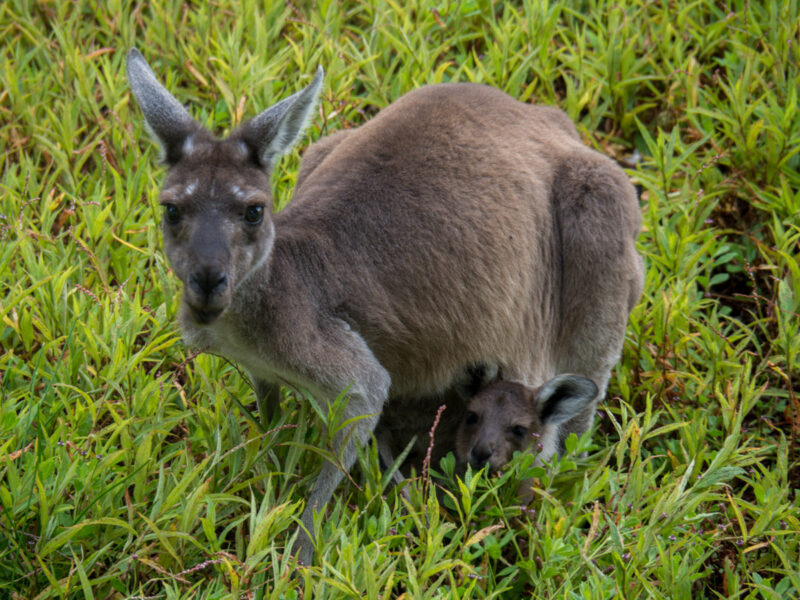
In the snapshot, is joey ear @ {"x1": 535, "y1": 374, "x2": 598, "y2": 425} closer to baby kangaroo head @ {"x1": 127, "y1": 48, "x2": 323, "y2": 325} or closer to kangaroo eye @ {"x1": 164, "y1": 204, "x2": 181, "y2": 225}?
baby kangaroo head @ {"x1": 127, "y1": 48, "x2": 323, "y2": 325}

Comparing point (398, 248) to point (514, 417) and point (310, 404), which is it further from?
point (514, 417)

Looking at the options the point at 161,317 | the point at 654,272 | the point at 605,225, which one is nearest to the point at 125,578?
the point at 161,317

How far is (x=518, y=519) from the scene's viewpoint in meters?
4.85

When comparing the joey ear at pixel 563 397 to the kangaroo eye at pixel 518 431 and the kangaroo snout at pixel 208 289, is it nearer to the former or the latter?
the kangaroo eye at pixel 518 431

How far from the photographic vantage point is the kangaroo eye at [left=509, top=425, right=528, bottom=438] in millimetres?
4957

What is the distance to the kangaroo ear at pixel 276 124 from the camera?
4.40 metres

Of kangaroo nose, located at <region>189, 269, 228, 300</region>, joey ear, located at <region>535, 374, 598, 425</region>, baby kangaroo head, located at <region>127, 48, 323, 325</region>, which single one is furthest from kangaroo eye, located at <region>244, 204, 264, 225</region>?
joey ear, located at <region>535, 374, 598, 425</region>

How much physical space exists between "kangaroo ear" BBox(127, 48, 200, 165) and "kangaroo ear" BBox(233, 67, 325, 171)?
0.23m

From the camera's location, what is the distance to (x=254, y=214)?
14.1 feet

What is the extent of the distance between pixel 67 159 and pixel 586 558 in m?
3.98

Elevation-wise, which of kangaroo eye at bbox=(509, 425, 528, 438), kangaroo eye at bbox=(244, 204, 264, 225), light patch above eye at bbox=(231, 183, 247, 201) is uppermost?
light patch above eye at bbox=(231, 183, 247, 201)

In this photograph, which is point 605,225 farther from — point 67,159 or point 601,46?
point 67,159

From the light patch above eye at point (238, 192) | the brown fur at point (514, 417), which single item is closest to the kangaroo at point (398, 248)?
the light patch above eye at point (238, 192)

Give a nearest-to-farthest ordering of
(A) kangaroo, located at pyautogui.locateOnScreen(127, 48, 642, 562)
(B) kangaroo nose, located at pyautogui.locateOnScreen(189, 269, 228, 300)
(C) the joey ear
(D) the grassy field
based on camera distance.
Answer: (B) kangaroo nose, located at pyautogui.locateOnScreen(189, 269, 228, 300)
(D) the grassy field
(A) kangaroo, located at pyautogui.locateOnScreen(127, 48, 642, 562)
(C) the joey ear
